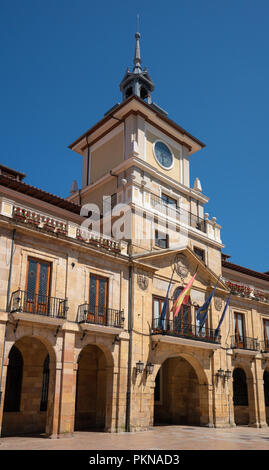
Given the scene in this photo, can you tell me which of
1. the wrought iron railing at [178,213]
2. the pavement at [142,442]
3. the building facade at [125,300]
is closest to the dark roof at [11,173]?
the building facade at [125,300]

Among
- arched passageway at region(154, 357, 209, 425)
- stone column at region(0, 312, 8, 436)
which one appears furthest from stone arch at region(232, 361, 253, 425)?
stone column at region(0, 312, 8, 436)

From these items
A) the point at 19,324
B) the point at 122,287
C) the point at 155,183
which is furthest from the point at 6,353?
the point at 155,183

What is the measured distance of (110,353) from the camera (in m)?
20.4

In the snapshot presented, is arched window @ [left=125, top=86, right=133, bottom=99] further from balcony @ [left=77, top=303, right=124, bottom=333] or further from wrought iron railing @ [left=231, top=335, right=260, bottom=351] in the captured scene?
wrought iron railing @ [left=231, top=335, right=260, bottom=351]

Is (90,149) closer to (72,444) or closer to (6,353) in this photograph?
(6,353)

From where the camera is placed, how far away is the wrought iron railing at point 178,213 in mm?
26156

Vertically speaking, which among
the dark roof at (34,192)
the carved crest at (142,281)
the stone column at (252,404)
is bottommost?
the stone column at (252,404)

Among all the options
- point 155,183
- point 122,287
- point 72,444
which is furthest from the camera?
point 155,183

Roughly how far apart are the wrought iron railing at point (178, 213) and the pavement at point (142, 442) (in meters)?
12.1

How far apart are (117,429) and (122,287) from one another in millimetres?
6355

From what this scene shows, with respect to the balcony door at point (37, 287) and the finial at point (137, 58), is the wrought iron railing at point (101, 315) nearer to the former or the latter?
the balcony door at point (37, 287)

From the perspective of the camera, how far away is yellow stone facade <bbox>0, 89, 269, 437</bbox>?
1817 centimetres

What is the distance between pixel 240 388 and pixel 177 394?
16.6 feet
